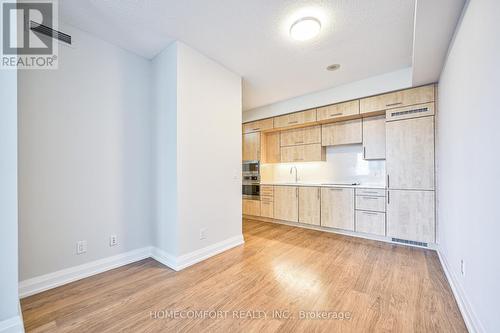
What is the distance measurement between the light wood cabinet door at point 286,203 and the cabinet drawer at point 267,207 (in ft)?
0.34

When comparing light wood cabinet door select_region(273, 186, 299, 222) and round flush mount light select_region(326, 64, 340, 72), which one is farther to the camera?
light wood cabinet door select_region(273, 186, 299, 222)

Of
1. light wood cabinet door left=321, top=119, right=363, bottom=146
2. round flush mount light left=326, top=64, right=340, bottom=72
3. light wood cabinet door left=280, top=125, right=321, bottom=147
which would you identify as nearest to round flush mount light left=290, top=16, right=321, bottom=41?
round flush mount light left=326, top=64, right=340, bottom=72

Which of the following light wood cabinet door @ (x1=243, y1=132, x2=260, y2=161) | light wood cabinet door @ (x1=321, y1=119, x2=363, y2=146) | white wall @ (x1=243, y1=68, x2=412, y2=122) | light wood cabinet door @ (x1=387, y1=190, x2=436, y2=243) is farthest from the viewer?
light wood cabinet door @ (x1=243, y1=132, x2=260, y2=161)

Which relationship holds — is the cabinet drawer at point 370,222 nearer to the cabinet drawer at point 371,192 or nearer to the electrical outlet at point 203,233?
the cabinet drawer at point 371,192

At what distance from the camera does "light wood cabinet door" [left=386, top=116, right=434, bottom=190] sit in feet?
9.98

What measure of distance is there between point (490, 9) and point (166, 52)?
2.91 meters

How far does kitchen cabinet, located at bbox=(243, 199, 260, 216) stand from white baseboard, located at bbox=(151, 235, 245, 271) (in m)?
1.83

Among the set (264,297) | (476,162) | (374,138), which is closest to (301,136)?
(374,138)

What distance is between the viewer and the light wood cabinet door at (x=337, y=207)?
365 centimetres

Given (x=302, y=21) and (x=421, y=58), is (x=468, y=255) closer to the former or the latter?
(x=421, y=58)

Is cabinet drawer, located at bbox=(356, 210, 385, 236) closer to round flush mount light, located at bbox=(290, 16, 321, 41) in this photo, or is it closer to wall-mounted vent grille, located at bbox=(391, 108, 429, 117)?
wall-mounted vent grille, located at bbox=(391, 108, 429, 117)

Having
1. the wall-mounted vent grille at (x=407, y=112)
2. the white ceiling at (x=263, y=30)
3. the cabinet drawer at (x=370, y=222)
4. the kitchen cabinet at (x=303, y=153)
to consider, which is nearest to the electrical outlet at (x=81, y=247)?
the white ceiling at (x=263, y=30)

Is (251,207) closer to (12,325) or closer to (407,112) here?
(407,112)

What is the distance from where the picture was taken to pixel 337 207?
3.78 m
